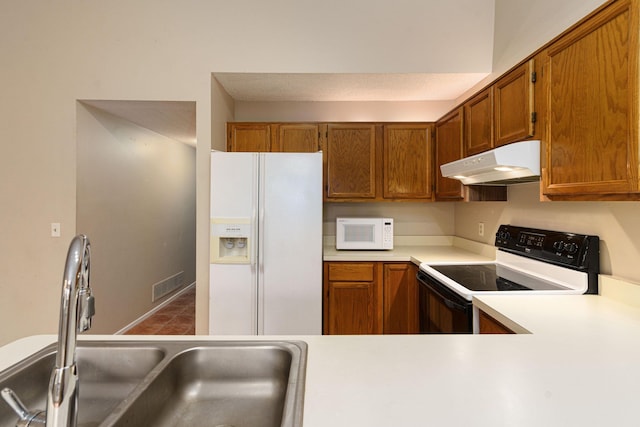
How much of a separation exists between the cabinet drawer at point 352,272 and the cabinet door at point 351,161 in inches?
25.8

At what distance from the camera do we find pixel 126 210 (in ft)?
10.4

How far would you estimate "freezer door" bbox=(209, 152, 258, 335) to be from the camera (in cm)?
228

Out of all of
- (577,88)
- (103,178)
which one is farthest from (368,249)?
(103,178)

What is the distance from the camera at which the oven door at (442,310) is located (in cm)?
158

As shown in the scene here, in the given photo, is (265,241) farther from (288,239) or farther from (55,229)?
(55,229)

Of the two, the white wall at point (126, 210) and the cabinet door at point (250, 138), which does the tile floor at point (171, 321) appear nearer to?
the white wall at point (126, 210)

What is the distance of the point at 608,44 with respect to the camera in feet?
3.88

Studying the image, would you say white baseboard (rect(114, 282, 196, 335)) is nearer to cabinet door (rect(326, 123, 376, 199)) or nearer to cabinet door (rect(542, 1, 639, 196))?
cabinet door (rect(326, 123, 376, 199))

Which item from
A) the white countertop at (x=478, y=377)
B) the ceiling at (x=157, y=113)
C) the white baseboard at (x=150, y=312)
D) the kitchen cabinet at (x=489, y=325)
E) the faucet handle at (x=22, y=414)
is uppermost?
the ceiling at (x=157, y=113)

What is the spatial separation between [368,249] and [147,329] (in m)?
2.42

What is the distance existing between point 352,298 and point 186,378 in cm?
174

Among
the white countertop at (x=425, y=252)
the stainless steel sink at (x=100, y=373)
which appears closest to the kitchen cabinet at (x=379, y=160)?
the white countertop at (x=425, y=252)

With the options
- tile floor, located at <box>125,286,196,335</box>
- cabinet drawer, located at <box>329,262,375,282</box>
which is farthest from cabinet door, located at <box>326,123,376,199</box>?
tile floor, located at <box>125,286,196,335</box>

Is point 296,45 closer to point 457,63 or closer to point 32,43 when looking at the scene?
point 457,63
